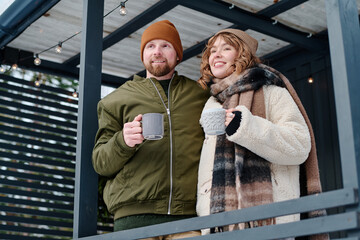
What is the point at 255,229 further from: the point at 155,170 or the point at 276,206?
the point at 155,170

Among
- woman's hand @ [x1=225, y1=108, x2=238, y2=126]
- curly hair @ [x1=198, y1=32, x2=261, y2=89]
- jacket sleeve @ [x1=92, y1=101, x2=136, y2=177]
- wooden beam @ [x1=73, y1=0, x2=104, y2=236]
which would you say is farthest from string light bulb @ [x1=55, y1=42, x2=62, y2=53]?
woman's hand @ [x1=225, y1=108, x2=238, y2=126]

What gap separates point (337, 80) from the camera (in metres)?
1.94

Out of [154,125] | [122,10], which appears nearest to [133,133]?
[154,125]

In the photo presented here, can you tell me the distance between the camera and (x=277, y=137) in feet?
7.59

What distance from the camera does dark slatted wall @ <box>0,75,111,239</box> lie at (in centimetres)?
611

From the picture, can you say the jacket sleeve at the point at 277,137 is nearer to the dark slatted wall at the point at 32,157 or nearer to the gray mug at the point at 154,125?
the gray mug at the point at 154,125

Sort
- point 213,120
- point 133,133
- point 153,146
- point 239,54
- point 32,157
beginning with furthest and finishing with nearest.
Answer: point 32,157 → point 153,146 → point 239,54 → point 133,133 → point 213,120

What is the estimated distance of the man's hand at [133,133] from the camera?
8.34ft

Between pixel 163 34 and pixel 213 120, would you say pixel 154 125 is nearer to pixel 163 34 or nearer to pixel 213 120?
pixel 213 120

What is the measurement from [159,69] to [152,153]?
0.49 m

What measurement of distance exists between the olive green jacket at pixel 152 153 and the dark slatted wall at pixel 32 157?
349 centimetres

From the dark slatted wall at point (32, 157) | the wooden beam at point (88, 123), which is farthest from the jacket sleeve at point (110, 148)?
the dark slatted wall at point (32, 157)

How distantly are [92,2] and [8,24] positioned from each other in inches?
65.9

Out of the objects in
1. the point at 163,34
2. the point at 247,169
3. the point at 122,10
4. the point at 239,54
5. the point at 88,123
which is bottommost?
the point at 247,169
